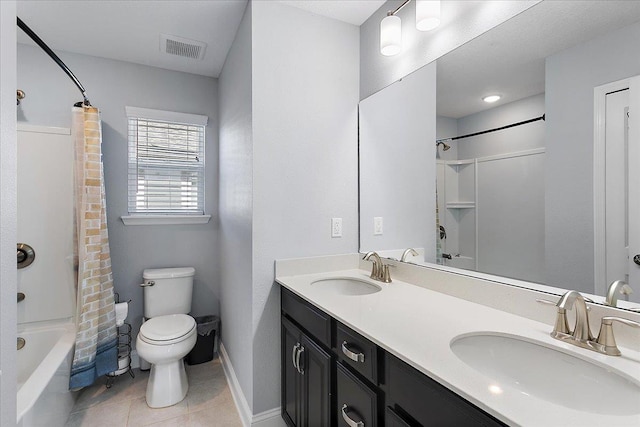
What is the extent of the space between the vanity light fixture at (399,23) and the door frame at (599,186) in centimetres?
76

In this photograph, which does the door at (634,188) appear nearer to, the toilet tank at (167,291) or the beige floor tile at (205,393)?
the beige floor tile at (205,393)

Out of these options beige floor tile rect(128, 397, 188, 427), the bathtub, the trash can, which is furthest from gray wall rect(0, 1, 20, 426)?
the trash can

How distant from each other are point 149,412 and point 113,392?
442mm

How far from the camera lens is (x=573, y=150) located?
3.33ft

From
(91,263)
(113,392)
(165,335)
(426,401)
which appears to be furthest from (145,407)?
(426,401)

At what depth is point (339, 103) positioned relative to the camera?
1979 millimetres

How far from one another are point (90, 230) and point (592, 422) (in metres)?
2.60

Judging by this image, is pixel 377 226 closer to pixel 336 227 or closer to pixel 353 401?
pixel 336 227

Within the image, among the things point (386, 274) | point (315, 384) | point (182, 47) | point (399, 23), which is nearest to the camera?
point (315, 384)

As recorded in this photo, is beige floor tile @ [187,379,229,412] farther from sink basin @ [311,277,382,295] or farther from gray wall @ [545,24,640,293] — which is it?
gray wall @ [545,24,640,293]

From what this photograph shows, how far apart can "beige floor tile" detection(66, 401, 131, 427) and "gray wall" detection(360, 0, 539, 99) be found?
2551 mm

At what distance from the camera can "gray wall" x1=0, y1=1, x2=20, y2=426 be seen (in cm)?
90

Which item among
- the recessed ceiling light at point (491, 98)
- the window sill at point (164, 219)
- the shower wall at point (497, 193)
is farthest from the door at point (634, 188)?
the window sill at point (164, 219)

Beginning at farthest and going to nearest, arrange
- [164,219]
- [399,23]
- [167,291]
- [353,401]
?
[164,219] → [167,291] → [399,23] → [353,401]
